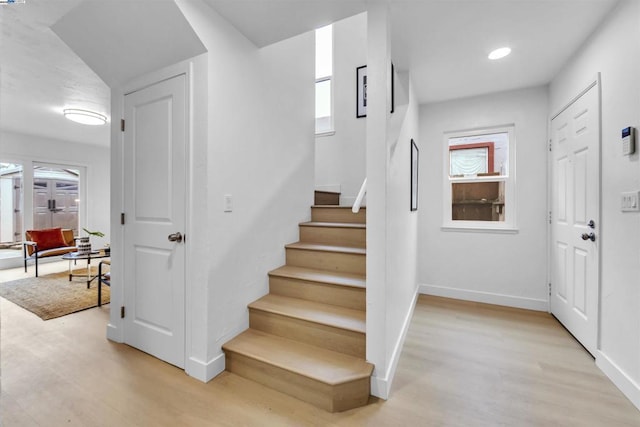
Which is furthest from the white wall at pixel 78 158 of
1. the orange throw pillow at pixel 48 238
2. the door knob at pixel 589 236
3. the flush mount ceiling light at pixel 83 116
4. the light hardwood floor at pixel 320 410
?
the door knob at pixel 589 236

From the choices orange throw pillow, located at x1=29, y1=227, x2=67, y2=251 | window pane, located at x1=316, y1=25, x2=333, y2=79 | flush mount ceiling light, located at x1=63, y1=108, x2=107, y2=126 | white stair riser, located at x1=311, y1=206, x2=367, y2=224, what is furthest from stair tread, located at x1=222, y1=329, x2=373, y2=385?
orange throw pillow, located at x1=29, y1=227, x2=67, y2=251

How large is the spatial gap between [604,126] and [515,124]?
3.92 ft

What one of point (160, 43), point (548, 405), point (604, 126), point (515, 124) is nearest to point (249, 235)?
point (160, 43)

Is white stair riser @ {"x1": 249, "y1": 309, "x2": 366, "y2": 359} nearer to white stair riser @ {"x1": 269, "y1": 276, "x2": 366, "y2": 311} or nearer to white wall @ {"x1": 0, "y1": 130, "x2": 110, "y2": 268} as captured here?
white stair riser @ {"x1": 269, "y1": 276, "x2": 366, "y2": 311}

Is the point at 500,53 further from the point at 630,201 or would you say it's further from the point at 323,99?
the point at 323,99

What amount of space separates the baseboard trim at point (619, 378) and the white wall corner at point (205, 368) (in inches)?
101

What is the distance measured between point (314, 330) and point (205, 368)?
75cm

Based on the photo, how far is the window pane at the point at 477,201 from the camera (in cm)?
328

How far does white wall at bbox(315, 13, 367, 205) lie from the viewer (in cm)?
368

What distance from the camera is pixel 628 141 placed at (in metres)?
1.66

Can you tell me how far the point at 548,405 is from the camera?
161 cm

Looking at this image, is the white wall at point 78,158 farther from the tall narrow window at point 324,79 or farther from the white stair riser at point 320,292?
the white stair riser at point 320,292

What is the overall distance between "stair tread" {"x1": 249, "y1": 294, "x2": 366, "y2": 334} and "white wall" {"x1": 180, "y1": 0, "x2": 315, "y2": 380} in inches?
6.1

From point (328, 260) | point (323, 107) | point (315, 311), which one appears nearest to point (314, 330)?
point (315, 311)
